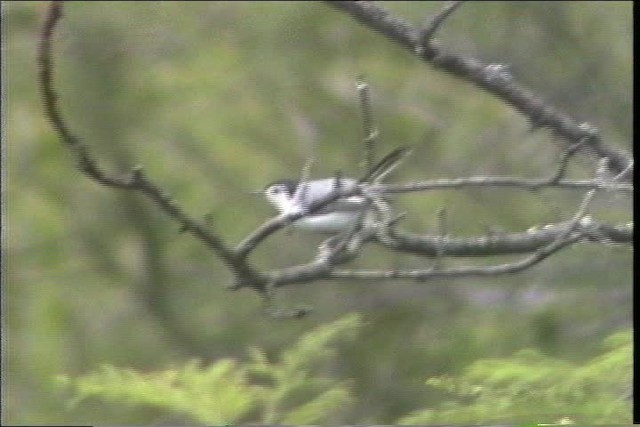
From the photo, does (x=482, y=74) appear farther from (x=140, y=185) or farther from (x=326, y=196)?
(x=140, y=185)

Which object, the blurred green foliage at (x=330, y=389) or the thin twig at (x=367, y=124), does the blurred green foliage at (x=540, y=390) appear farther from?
the thin twig at (x=367, y=124)

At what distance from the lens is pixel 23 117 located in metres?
0.95

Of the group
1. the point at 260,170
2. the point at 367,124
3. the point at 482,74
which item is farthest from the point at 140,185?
the point at 482,74

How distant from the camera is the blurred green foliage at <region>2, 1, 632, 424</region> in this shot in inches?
35.9

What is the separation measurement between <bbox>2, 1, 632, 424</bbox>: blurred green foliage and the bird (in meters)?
0.02

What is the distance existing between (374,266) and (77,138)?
0.42 meters

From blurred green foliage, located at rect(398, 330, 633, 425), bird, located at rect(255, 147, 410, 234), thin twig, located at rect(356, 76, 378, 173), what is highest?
thin twig, located at rect(356, 76, 378, 173)

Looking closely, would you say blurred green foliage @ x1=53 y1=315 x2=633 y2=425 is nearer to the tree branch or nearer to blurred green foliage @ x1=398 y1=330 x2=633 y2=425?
blurred green foliage @ x1=398 y1=330 x2=633 y2=425

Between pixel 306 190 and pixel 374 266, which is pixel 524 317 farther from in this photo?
pixel 306 190

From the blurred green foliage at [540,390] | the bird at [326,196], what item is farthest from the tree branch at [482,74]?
the blurred green foliage at [540,390]

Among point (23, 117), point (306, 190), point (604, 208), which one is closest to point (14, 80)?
point (23, 117)

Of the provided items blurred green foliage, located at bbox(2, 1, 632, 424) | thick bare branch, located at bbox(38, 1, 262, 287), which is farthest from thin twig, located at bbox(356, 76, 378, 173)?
thick bare branch, located at bbox(38, 1, 262, 287)

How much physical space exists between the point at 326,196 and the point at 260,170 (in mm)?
102

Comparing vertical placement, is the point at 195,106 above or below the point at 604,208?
above
